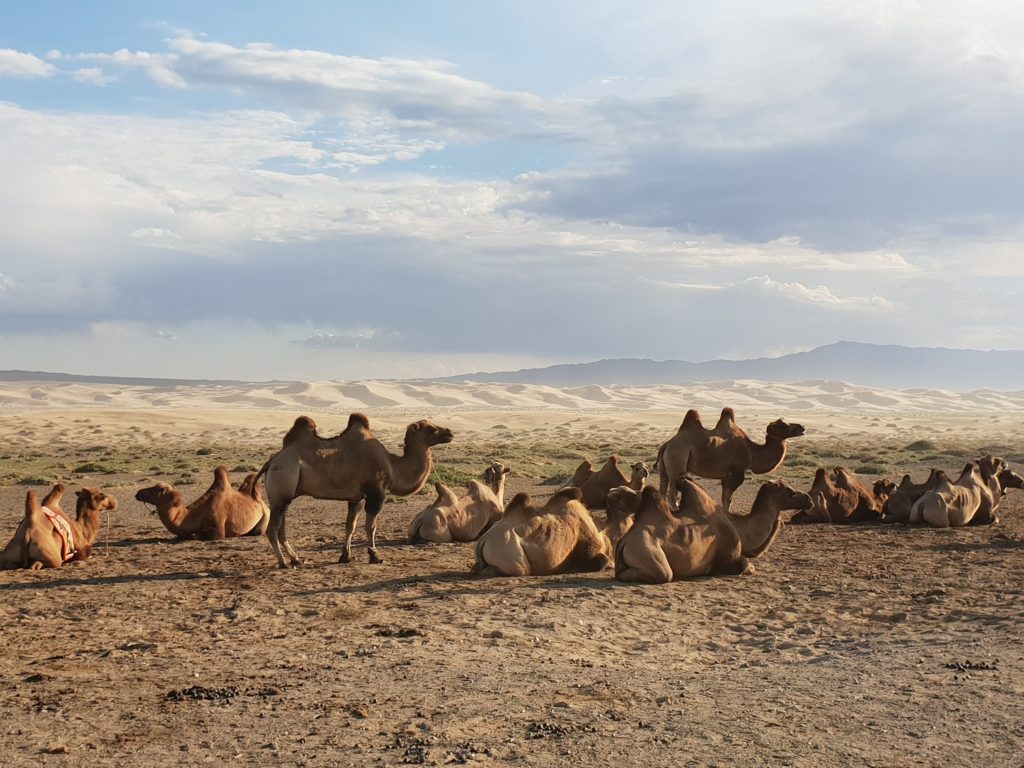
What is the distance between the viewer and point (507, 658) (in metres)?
8.04

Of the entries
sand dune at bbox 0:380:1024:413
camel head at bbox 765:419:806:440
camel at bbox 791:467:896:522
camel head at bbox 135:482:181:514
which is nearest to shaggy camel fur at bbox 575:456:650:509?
camel head at bbox 765:419:806:440

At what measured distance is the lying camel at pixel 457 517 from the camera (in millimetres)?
14398

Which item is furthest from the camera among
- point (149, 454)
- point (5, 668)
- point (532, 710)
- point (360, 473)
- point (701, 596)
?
point (149, 454)

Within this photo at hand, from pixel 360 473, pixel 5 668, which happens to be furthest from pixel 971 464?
pixel 5 668

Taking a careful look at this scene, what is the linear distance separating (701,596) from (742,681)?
297 cm

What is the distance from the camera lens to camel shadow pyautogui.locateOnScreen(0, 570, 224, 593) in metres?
11.2

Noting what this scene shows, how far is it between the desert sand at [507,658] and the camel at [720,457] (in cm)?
127

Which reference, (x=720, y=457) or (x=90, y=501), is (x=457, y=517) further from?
(x=90, y=501)

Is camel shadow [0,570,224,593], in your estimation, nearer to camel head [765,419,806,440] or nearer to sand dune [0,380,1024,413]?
camel head [765,419,806,440]

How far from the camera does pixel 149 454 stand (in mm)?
39594

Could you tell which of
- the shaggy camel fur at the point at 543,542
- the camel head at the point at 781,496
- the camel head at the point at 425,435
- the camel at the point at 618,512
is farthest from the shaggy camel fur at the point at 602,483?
the shaggy camel fur at the point at 543,542

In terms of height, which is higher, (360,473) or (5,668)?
(360,473)

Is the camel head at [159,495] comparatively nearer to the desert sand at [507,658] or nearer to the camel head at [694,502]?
the desert sand at [507,658]

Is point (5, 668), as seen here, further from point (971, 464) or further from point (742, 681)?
point (971, 464)
